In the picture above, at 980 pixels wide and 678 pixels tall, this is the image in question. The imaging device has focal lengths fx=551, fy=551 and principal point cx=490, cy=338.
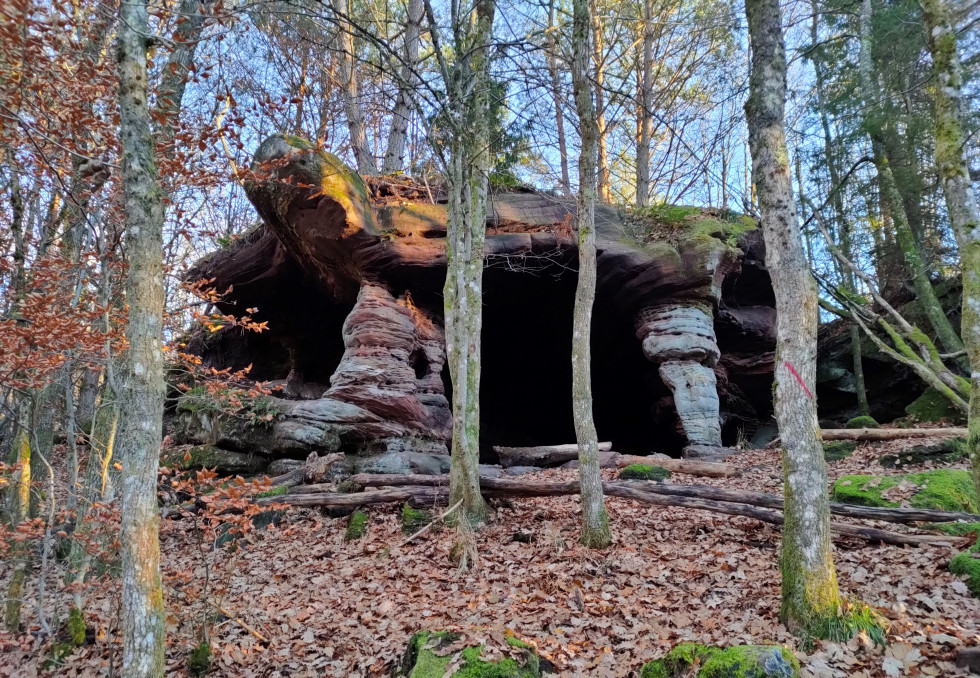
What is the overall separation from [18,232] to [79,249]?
26.6 inches

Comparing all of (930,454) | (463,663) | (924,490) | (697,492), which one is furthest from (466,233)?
(930,454)

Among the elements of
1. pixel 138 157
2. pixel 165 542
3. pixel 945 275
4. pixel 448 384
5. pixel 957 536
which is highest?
pixel 945 275

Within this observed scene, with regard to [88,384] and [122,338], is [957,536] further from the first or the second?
[88,384]

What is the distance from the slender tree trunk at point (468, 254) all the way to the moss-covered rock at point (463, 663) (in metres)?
2.98

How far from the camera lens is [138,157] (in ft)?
13.9

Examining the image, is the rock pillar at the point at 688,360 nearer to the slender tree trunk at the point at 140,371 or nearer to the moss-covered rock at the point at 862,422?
the moss-covered rock at the point at 862,422

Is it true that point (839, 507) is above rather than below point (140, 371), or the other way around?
below

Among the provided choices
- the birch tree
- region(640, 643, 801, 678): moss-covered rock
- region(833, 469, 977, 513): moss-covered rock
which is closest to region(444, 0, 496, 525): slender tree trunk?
the birch tree

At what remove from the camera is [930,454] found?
8.97 meters

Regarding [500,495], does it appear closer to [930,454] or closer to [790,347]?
[790,347]

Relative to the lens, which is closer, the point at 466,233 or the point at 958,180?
the point at 958,180

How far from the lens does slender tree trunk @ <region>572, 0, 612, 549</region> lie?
21.9ft

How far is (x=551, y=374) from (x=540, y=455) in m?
6.25

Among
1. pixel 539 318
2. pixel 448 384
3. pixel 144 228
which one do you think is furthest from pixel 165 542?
pixel 539 318
